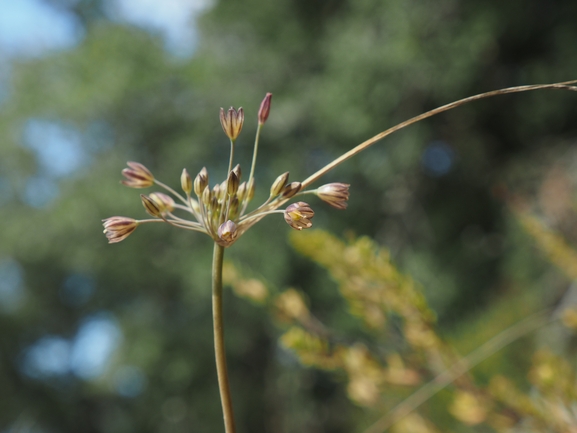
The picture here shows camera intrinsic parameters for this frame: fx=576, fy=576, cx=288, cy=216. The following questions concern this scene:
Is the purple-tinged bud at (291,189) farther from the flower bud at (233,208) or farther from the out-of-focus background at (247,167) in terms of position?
the out-of-focus background at (247,167)

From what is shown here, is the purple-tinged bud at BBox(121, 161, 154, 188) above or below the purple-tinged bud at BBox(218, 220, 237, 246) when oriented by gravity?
above

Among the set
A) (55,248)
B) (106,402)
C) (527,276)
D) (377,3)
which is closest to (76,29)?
(55,248)

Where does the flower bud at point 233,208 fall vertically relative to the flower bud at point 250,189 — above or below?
below

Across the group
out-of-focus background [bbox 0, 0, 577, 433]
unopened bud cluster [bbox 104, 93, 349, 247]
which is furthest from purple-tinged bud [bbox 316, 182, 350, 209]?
out-of-focus background [bbox 0, 0, 577, 433]

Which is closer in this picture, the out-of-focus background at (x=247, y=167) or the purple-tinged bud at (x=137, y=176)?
the purple-tinged bud at (x=137, y=176)

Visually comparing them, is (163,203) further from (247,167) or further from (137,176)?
(247,167)

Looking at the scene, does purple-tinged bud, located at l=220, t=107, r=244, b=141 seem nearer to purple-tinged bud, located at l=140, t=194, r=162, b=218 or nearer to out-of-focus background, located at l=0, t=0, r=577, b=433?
purple-tinged bud, located at l=140, t=194, r=162, b=218

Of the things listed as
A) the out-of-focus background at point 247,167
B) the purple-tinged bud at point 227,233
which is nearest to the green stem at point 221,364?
the purple-tinged bud at point 227,233
